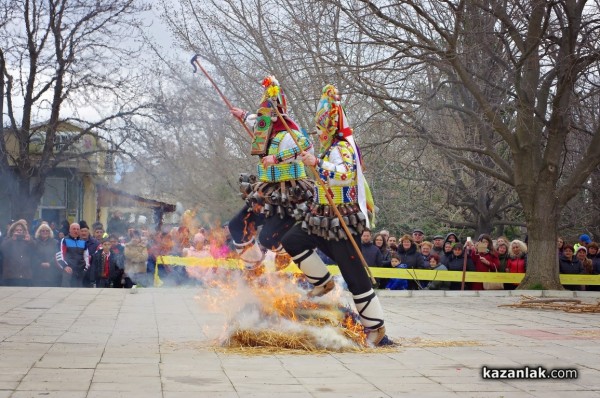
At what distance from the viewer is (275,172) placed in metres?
10.2

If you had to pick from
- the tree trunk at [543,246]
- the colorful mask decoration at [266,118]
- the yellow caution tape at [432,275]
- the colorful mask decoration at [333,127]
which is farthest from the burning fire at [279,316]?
the tree trunk at [543,246]

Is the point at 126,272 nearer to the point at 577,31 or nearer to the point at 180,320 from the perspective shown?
the point at 180,320

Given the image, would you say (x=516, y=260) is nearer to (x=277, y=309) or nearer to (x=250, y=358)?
(x=277, y=309)

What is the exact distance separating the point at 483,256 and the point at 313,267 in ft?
28.4

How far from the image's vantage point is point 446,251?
56.4 ft

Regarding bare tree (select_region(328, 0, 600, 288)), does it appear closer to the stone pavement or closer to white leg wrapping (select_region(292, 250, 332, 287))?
the stone pavement

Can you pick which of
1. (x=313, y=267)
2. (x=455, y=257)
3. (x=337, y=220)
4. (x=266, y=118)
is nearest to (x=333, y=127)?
(x=337, y=220)

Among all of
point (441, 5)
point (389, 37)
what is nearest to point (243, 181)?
point (389, 37)

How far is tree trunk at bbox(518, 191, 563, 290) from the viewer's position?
57.0 ft

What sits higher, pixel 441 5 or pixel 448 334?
pixel 441 5

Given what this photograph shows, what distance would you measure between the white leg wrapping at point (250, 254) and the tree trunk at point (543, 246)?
8324 mm

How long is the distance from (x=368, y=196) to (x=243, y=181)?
189cm

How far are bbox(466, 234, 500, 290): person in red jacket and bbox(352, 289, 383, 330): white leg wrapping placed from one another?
826 cm

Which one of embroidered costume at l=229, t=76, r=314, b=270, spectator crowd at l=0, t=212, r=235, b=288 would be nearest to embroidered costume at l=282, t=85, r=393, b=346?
embroidered costume at l=229, t=76, r=314, b=270
